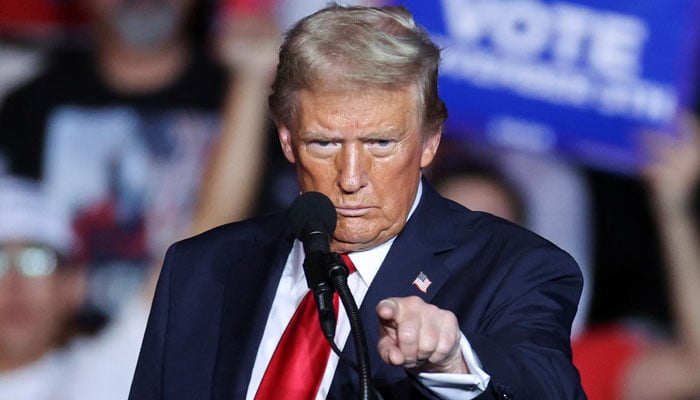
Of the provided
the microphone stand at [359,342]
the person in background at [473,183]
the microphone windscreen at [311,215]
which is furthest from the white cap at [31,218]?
the microphone stand at [359,342]

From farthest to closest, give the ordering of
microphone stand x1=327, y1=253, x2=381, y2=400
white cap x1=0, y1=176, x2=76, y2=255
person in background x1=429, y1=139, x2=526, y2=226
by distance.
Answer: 1. white cap x1=0, y1=176, x2=76, y2=255
2. person in background x1=429, y1=139, x2=526, y2=226
3. microphone stand x1=327, y1=253, x2=381, y2=400

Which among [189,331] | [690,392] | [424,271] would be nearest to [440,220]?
[424,271]

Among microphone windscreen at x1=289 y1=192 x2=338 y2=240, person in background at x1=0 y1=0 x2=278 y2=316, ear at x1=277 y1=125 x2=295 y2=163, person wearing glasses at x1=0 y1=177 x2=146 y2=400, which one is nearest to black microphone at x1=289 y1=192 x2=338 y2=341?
microphone windscreen at x1=289 y1=192 x2=338 y2=240

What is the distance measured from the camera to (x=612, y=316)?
415 cm

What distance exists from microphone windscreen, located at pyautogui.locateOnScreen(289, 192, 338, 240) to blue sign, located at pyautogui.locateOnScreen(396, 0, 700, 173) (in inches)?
92.5

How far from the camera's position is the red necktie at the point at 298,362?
2006 mm

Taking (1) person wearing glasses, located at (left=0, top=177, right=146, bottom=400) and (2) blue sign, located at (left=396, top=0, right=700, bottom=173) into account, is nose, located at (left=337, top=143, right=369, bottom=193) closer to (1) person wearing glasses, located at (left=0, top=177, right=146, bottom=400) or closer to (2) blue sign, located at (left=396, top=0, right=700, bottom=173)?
(2) blue sign, located at (left=396, top=0, right=700, bottom=173)

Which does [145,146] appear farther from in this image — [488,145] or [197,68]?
[488,145]

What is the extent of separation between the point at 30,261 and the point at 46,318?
23 centimetres

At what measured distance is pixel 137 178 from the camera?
4.52 metres

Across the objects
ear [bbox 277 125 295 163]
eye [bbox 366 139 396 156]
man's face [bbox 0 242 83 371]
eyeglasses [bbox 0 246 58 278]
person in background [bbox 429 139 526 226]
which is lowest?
eye [bbox 366 139 396 156]

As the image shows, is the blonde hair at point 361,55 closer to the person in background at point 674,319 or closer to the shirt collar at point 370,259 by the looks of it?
the shirt collar at point 370,259

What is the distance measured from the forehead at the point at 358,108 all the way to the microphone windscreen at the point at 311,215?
0.24 meters

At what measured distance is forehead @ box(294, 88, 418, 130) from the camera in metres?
1.97
